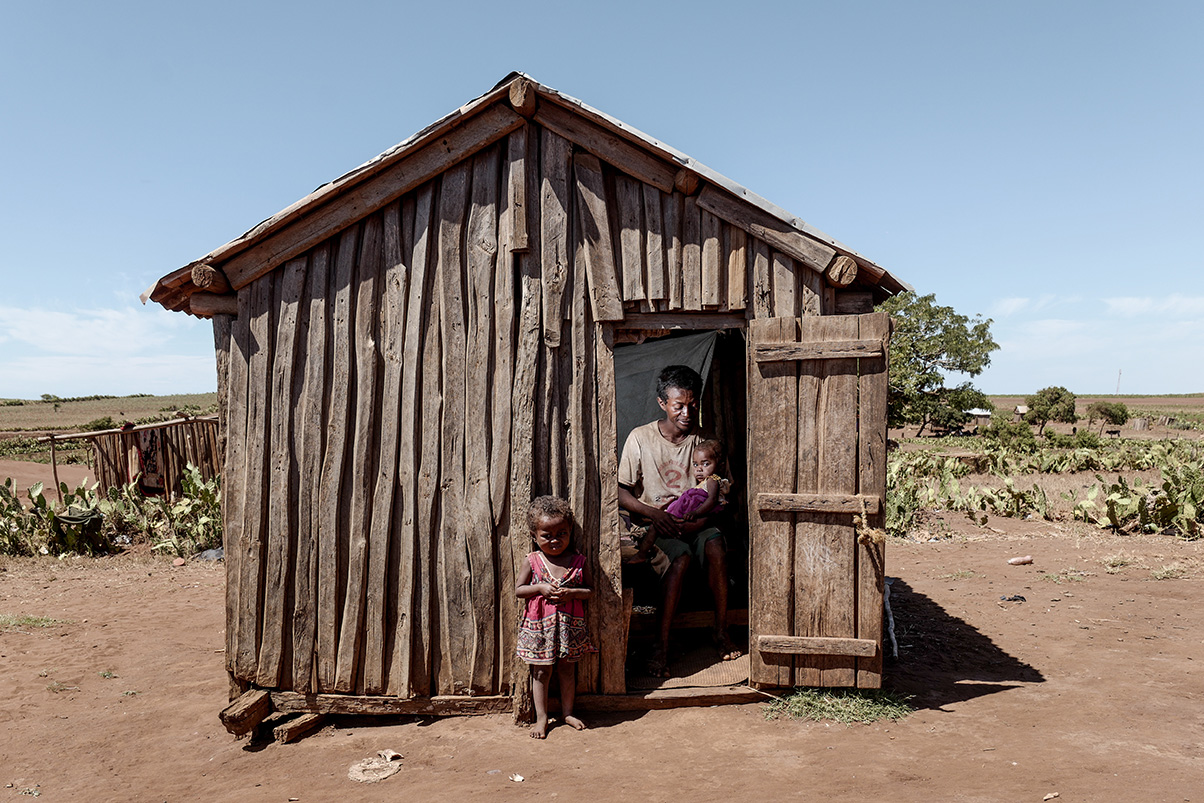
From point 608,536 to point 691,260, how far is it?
1.79m

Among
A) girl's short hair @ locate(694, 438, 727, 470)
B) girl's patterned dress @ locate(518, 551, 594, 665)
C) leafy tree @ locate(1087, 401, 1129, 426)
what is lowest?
girl's patterned dress @ locate(518, 551, 594, 665)

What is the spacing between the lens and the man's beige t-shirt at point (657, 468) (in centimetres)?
607

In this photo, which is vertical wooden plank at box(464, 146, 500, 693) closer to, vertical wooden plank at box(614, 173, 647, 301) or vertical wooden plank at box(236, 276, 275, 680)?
vertical wooden plank at box(614, 173, 647, 301)

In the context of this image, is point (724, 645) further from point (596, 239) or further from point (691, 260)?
point (596, 239)

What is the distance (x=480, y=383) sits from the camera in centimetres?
483

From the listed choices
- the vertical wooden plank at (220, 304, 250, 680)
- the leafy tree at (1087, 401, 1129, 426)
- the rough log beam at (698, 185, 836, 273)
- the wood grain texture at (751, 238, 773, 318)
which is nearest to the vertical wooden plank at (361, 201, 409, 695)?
the vertical wooden plank at (220, 304, 250, 680)

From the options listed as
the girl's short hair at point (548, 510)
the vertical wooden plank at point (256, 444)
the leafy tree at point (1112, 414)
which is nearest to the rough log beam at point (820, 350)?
the girl's short hair at point (548, 510)

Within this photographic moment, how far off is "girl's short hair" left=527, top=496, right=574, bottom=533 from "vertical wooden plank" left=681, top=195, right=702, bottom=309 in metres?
1.43

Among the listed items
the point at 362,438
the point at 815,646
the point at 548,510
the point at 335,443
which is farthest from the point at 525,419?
the point at 815,646

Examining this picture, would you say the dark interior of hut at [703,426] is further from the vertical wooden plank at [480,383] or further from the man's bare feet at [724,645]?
the vertical wooden plank at [480,383]

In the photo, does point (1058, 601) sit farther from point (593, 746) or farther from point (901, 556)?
point (593, 746)

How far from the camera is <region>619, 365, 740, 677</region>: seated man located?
5.52 m

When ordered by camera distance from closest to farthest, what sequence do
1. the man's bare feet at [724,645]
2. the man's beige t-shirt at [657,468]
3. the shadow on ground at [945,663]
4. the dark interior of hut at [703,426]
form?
the shadow on ground at [945,663]
the man's bare feet at [724,645]
the man's beige t-shirt at [657,468]
the dark interior of hut at [703,426]

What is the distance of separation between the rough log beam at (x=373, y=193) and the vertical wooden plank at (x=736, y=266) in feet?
4.82
